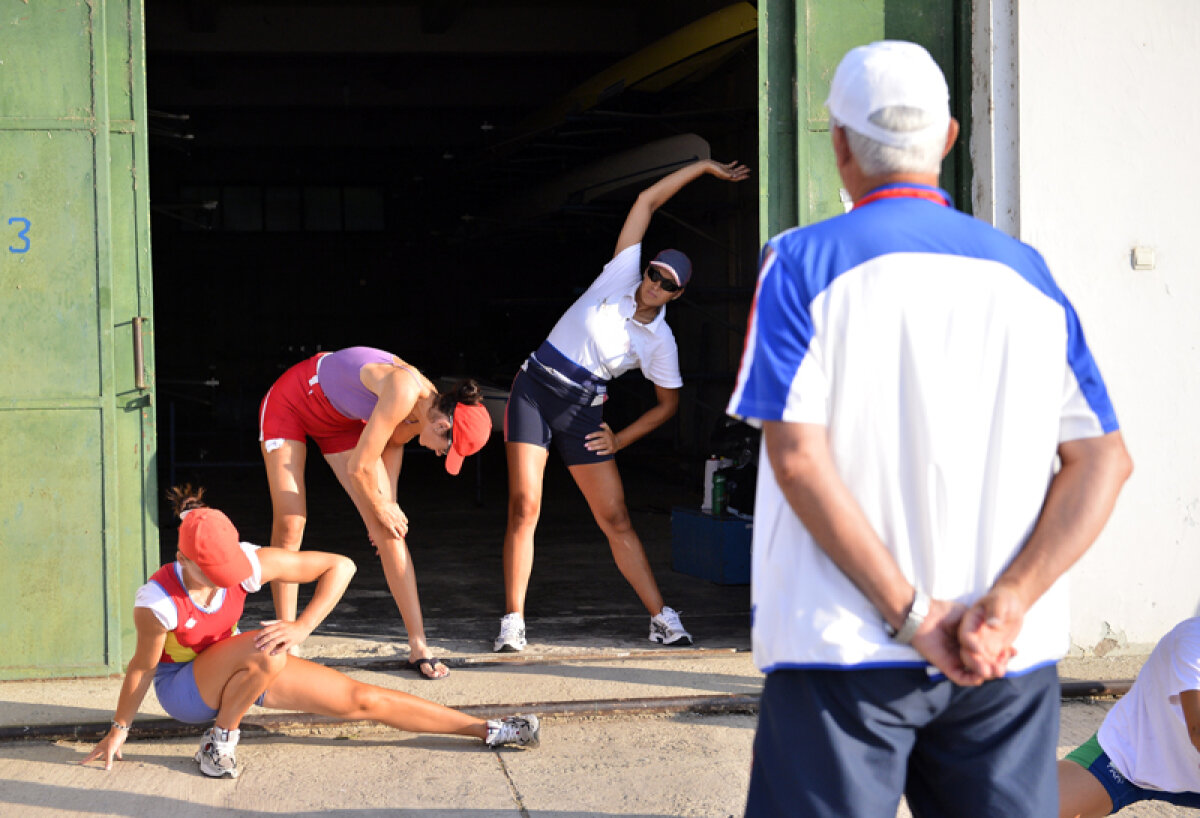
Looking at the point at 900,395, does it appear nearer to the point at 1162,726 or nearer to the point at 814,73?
the point at 1162,726

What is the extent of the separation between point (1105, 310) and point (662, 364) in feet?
6.12

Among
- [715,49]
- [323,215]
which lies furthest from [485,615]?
[323,215]

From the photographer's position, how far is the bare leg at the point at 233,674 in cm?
340

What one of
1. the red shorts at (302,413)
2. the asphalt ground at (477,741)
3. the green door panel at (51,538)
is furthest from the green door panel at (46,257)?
the asphalt ground at (477,741)

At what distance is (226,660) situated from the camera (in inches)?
135

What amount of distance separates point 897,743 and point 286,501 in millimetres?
3343

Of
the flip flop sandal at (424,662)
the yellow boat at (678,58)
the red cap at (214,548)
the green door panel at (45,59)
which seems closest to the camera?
the red cap at (214,548)

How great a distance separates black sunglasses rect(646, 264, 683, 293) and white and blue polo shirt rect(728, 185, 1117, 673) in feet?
10.4

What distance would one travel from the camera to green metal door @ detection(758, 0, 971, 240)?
186 inches

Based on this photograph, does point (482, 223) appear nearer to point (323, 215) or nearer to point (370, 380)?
point (323, 215)

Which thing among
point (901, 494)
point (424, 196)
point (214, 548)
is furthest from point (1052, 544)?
point (424, 196)

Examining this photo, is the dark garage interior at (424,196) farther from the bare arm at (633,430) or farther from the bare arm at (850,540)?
the bare arm at (850,540)

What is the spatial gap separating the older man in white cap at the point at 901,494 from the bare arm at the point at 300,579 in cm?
210

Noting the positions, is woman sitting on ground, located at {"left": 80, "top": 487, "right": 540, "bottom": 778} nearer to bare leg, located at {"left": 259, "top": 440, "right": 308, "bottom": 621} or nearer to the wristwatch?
bare leg, located at {"left": 259, "top": 440, "right": 308, "bottom": 621}
